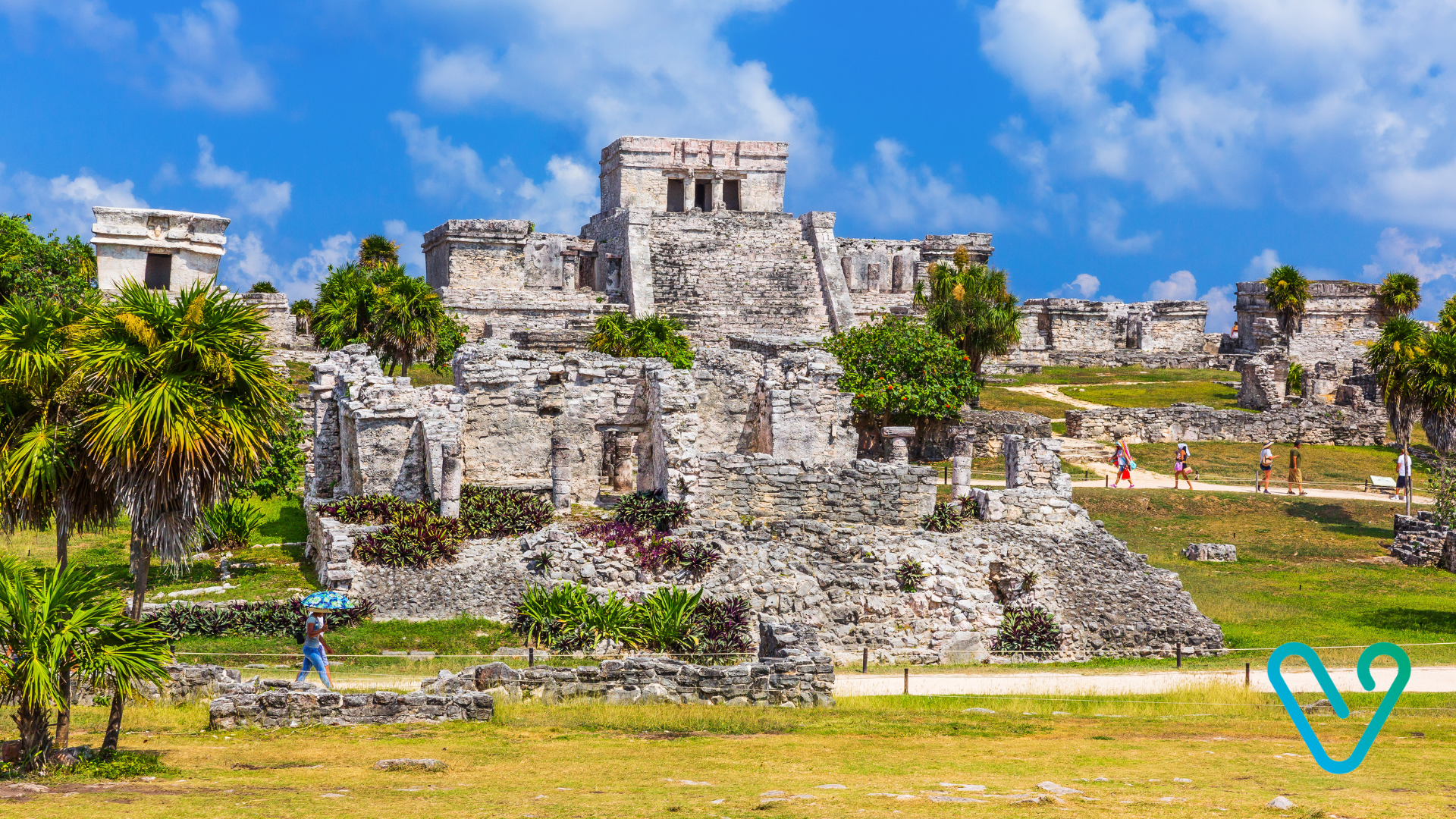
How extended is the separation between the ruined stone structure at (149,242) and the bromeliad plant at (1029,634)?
21.4m

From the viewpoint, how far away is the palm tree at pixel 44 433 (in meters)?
14.2

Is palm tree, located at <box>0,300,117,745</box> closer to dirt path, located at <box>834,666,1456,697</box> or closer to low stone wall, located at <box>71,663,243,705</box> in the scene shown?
low stone wall, located at <box>71,663,243,705</box>

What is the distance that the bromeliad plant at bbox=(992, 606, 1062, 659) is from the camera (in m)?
20.7

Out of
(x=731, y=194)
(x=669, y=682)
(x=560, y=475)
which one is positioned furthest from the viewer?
(x=731, y=194)

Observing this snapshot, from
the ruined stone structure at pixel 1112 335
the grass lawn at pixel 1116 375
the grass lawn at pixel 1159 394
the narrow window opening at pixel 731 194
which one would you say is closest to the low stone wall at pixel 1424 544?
the grass lawn at pixel 1159 394

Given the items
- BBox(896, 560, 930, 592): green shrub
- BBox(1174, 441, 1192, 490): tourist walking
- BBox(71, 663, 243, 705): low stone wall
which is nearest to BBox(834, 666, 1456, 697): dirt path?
BBox(896, 560, 930, 592): green shrub

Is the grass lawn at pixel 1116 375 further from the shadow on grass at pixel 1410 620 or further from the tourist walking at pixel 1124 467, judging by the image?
the shadow on grass at pixel 1410 620

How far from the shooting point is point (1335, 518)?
29609 mm

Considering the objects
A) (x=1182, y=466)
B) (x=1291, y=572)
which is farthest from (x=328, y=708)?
(x=1182, y=466)

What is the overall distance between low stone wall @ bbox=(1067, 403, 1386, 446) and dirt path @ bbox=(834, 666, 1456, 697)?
20631 millimetres

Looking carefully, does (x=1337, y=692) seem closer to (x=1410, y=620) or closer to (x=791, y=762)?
(x=791, y=762)

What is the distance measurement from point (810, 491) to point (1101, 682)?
613cm

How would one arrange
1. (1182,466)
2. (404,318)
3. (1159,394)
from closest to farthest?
(1182,466) < (404,318) < (1159,394)

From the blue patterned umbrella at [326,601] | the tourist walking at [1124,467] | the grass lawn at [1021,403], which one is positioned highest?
the grass lawn at [1021,403]
